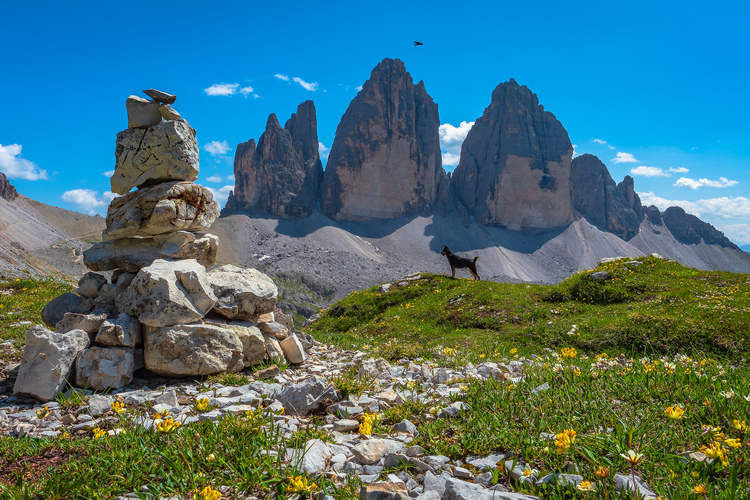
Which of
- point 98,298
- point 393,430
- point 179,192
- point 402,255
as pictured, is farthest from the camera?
point 402,255

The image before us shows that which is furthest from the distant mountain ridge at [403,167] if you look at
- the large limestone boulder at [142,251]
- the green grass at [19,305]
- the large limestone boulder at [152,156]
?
the large limestone boulder at [142,251]

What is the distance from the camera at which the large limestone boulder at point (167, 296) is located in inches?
321

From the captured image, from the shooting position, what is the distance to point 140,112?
37.1 ft

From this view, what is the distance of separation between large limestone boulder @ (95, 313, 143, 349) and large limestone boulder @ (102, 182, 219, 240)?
9.86 feet

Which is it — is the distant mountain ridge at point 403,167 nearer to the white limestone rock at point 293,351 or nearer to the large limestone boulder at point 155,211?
the large limestone boulder at point 155,211

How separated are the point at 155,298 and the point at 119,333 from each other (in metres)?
0.92

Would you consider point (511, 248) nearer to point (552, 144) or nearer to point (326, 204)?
point (552, 144)

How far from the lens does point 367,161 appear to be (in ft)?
597

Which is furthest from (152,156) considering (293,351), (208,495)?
(208,495)

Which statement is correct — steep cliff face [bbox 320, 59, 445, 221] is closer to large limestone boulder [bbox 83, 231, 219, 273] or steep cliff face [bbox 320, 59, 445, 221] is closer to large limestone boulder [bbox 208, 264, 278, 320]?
large limestone boulder [bbox 83, 231, 219, 273]

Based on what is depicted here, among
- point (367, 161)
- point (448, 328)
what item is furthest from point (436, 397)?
point (367, 161)

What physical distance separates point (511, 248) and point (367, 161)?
246ft

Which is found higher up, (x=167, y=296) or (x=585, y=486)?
(x=167, y=296)

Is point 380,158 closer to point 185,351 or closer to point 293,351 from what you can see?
point 293,351
